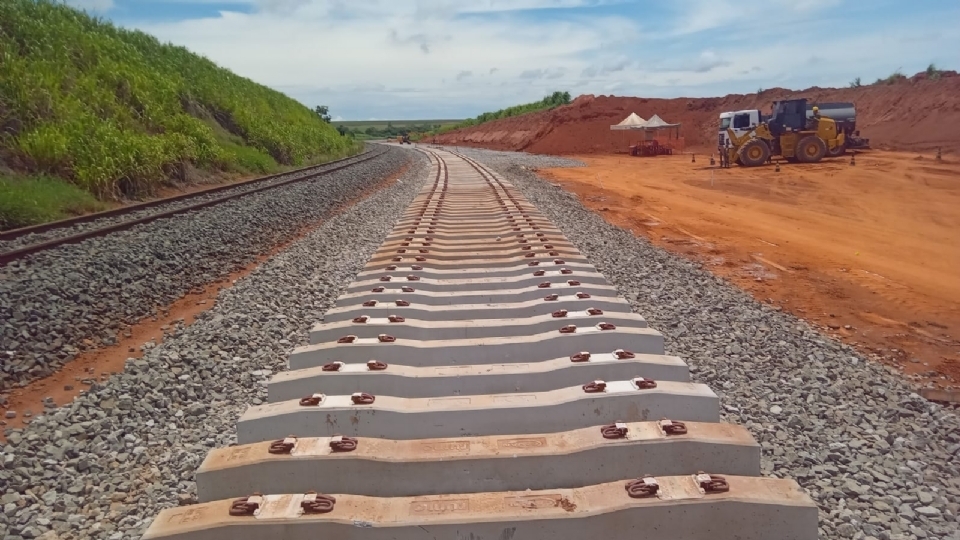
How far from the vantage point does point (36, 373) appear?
4.53 m

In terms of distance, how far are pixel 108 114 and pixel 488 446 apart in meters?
15.9

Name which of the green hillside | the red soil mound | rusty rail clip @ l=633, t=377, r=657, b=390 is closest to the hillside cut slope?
the green hillside

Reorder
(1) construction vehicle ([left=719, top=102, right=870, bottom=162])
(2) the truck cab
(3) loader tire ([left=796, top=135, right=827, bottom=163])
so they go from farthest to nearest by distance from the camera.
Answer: (1) construction vehicle ([left=719, top=102, right=870, bottom=162]) → (2) the truck cab → (3) loader tire ([left=796, top=135, right=827, bottom=163])

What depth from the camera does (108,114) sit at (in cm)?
1549

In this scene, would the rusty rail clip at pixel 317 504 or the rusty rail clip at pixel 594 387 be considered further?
the rusty rail clip at pixel 594 387

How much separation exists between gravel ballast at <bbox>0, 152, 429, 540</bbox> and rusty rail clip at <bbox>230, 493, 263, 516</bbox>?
836 millimetres

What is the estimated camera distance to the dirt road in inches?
257

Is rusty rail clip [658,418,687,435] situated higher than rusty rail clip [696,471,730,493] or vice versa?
rusty rail clip [658,418,687,435]

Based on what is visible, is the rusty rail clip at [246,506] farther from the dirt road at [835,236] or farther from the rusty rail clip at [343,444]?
the dirt road at [835,236]

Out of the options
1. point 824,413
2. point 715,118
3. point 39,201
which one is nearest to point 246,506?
point 824,413

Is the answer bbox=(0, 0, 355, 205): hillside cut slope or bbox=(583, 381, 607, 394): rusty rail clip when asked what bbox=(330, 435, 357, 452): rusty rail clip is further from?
bbox=(0, 0, 355, 205): hillside cut slope

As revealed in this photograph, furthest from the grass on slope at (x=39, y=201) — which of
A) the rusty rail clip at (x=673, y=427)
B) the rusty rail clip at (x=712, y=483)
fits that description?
the rusty rail clip at (x=712, y=483)

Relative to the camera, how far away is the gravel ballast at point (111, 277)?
4859 mm

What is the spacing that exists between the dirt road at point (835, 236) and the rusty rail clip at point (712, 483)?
11.7 feet
